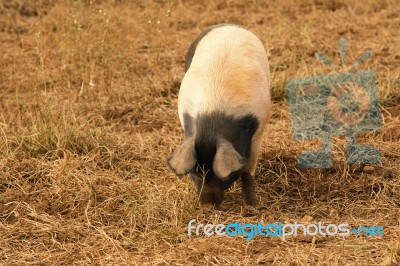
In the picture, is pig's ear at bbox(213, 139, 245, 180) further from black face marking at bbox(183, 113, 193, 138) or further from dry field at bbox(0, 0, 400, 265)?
dry field at bbox(0, 0, 400, 265)

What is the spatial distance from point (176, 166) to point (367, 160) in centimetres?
176

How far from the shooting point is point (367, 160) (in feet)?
16.4

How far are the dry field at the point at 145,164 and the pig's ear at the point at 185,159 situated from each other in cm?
48

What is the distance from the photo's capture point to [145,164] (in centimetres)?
512

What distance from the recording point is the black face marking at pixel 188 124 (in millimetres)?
4079

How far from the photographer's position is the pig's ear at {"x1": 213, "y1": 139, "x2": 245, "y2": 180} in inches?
148

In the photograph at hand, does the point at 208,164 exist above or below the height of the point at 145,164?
above

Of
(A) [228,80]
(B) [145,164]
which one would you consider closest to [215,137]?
(A) [228,80]

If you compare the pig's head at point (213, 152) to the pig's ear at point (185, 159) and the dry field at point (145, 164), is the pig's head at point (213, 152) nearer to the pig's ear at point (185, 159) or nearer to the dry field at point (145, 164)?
the pig's ear at point (185, 159)

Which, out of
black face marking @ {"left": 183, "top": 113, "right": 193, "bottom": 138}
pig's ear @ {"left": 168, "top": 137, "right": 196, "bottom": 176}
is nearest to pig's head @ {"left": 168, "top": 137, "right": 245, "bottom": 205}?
pig's ear @ {"left": 168, "top": 137, "right": 196, "bottom": 176}

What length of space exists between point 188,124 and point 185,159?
364mm

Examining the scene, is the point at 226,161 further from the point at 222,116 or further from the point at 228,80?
the point at 228,80

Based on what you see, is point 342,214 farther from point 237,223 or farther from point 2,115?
point 2,115

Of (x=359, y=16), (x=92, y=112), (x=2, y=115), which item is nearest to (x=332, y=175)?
(x=92, y=112)
